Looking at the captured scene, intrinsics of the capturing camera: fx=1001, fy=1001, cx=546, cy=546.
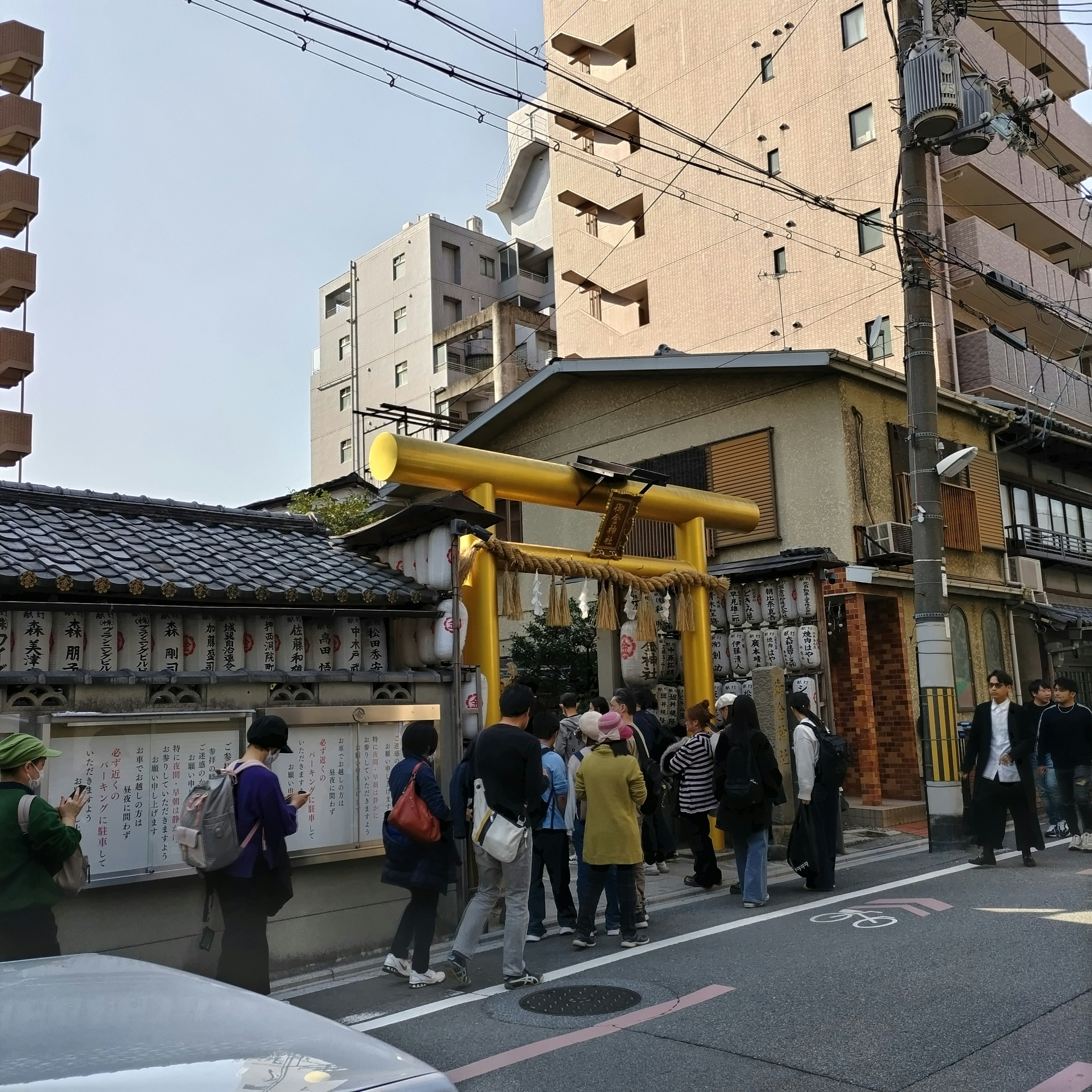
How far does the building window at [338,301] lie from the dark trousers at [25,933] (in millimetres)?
49555

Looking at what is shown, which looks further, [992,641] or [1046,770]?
[992,641]

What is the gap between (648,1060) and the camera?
5.47 m

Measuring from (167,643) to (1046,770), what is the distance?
10.5 metres

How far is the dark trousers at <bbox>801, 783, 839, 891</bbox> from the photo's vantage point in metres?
10.3

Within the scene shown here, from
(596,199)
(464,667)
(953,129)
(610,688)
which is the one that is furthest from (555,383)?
(596,199)

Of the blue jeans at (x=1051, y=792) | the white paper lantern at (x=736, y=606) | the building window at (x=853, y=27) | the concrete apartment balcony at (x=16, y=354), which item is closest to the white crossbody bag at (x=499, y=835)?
the blue jeans at (x=1051, y=792)

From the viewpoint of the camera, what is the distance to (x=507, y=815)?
24.0ft

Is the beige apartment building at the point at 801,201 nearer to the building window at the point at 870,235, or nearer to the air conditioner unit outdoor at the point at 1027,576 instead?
the building window at the point at 870,235

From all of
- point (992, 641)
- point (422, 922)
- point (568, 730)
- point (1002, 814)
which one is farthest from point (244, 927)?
point (992, 641)

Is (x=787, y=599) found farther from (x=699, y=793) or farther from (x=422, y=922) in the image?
(x=422, y=922)

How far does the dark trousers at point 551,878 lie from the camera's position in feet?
29.4

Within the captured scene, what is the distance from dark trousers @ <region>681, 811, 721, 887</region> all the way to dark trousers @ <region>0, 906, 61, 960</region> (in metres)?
6.86

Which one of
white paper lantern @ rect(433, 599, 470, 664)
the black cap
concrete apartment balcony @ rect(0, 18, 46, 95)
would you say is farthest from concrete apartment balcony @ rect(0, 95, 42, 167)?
the black cap

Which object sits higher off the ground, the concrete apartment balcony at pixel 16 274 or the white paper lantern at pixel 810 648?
the concrete apartment balcony at pixel 16 274
